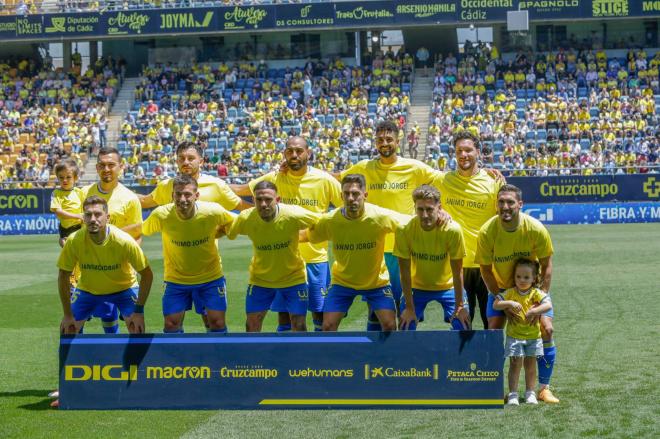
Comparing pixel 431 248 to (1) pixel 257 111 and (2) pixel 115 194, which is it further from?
(1) pixel 257 111

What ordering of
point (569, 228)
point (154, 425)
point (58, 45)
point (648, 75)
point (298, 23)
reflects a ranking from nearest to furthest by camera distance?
point (154, 425), point (569, 228), point (648, 75), point (298, 23), point (58, 45)

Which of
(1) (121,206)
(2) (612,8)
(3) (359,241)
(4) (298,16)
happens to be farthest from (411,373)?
(2) (612,8)

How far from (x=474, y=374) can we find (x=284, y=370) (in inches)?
60.7

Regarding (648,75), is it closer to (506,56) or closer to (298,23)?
(506,56)

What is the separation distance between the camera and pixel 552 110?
41344 millimetres

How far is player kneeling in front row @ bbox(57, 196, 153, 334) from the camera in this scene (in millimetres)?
8766

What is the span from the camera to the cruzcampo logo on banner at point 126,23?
48844 millimetres

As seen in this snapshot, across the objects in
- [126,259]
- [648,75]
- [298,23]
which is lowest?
[126,259]

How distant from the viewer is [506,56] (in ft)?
157

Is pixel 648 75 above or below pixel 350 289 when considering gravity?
above

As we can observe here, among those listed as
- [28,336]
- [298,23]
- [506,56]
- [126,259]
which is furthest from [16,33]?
[126,259]

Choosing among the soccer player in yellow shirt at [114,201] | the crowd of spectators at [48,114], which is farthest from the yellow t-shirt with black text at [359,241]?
the crowd of spectators at [48,114]

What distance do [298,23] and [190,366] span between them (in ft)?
134

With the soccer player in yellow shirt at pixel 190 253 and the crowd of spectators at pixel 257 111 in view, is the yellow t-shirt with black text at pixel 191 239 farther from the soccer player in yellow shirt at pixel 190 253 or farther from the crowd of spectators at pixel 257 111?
the crowd of spectators at pixel 257 111
